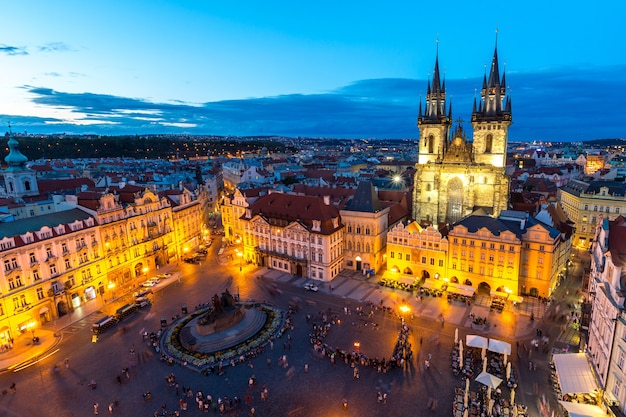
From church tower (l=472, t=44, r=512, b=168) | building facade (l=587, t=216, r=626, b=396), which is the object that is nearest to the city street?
building facade (l=587, t=216, r=626, b=396)

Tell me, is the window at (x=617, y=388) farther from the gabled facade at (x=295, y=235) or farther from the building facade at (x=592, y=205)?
the building facade at (x=592, y=205)

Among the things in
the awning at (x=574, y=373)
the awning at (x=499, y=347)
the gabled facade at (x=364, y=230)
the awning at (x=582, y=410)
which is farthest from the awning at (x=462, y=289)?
the awning at (x=582, y=410)

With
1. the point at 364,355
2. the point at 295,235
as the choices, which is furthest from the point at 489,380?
the point at 295,235

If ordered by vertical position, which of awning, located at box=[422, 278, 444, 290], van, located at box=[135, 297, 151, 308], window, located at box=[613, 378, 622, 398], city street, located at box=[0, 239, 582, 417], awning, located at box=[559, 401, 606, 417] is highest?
window, located at box=[613, 378, 622, 398]

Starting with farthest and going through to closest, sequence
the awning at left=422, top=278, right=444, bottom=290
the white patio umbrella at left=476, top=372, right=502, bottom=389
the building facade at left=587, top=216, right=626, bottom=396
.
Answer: the awning at left=422, top=278, right=444, bottom=290, the white patio umbrella at left=476, top=372, right=502, bottom=389, the building facade at left=587, top=216, right=626, bottom=396

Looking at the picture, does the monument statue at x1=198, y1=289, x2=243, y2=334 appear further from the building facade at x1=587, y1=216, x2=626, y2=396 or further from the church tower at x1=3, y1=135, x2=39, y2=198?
the church tower at x1=3, y1=135, x2=39, y2=198

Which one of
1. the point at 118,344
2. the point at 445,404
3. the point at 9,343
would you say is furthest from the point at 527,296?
the point at 9,343

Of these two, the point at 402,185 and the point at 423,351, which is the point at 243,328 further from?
the point at 402,185
